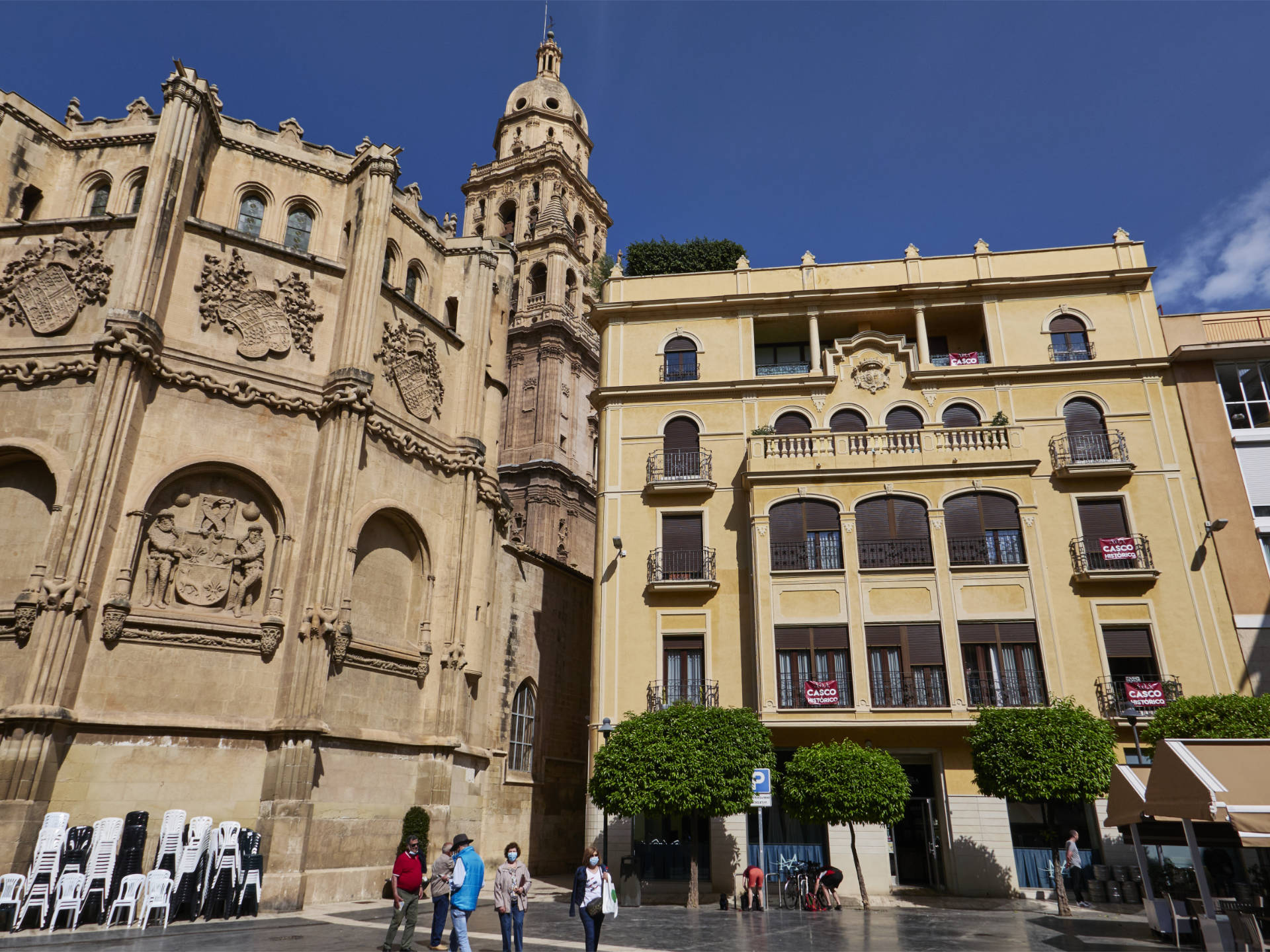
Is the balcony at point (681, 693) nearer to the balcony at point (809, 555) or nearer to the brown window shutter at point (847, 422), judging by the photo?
the balcony at point (809, 555)

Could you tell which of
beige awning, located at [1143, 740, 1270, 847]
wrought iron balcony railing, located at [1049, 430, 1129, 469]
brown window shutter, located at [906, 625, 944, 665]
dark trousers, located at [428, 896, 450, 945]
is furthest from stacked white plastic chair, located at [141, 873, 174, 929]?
wrought iron balcony railing, located at [1049, 430, 1129, 469]

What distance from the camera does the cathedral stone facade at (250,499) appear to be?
18.6 meters

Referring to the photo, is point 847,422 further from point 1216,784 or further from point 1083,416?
point 1216,784

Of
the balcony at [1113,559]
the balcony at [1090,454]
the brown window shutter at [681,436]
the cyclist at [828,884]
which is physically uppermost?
the brown window shutter at [681,436]

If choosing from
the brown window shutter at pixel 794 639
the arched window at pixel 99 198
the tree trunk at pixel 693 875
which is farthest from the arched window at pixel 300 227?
the tree trunk at pixel 693 875

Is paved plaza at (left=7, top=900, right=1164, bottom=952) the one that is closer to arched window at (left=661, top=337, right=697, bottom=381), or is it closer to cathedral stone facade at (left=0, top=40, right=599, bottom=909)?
cathedral stone facade at (left=0, top=40, right=599, bottom=909)

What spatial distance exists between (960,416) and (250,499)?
70.7 ft

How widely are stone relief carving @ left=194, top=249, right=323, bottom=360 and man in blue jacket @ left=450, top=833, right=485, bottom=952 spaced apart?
16.1 meters

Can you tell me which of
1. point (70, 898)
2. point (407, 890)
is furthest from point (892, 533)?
point (70, 898)

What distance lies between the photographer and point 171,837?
17.1 m

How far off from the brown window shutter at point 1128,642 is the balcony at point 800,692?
24.1ft

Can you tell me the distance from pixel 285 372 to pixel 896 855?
2150 cm

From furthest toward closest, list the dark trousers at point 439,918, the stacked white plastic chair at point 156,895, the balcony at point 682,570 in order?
the balcony at point 682,570 → the stacked white plastic chair at point 156,895 → the dark trousers at point 439,918

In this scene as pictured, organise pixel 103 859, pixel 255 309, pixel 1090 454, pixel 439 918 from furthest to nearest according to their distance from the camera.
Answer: pixel 1090 454 → pixel 255 309 → pixel 103 859 → pixel 439 918
